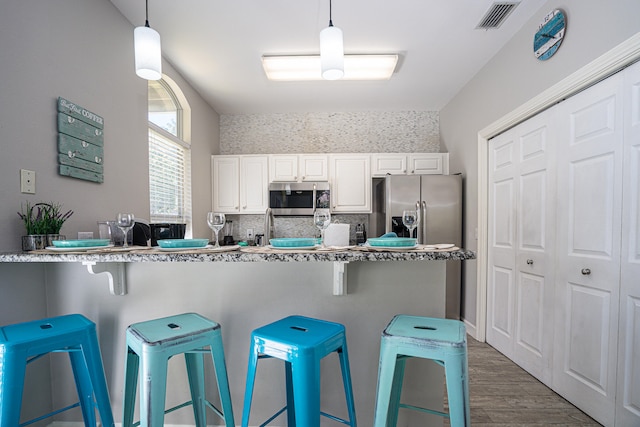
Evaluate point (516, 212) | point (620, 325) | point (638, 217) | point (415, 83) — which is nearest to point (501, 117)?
point (516, 212)

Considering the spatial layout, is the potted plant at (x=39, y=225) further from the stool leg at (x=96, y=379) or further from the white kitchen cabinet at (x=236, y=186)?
the white kitchen cabinet at (x=236, y=186)

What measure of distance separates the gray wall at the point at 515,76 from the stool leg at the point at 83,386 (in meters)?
2.99

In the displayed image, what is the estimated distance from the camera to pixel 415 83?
11.4ft

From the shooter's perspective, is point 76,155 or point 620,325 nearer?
point 620,325

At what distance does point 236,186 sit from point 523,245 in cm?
323

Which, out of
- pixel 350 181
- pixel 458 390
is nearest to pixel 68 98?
pixel 458 390

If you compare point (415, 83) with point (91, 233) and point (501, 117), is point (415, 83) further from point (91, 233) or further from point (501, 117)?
point (91, 233)

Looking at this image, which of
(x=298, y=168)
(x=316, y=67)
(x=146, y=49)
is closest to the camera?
(x=146, y=49)

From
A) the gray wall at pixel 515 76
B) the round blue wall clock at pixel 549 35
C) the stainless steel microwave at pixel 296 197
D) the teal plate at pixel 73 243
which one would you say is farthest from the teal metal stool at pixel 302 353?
the stainless steel microwave at pixel 296 197

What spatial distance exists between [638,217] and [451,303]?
2230mm

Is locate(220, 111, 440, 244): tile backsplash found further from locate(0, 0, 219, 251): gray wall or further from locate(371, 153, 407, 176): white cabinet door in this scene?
locate(0, 0, 219, 251): gray wall

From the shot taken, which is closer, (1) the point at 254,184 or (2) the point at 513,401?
(2) the point at 513,401

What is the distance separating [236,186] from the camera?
13.7ft

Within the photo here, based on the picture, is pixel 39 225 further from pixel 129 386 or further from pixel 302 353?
pixel 302 353
